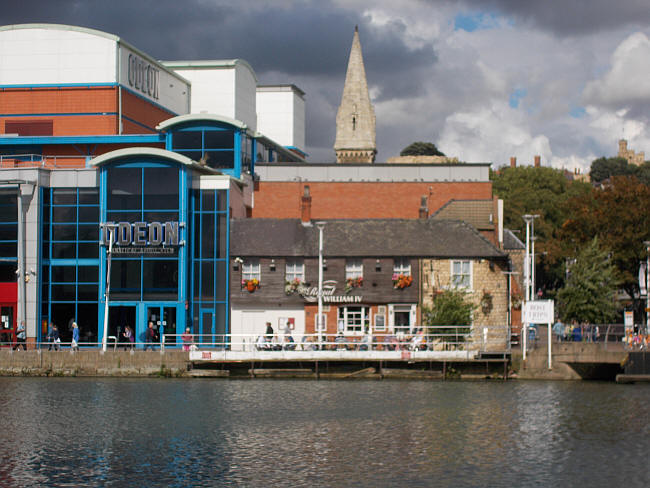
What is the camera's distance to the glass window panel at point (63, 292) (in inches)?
2153

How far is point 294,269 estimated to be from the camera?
55.0 metres

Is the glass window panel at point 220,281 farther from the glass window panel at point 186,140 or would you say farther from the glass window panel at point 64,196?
the glass window panel at point 186,140

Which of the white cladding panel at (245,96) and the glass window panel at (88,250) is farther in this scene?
the white cladding panel at (245,96)

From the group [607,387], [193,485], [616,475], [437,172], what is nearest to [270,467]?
[193,485]

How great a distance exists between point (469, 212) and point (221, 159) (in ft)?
52.3

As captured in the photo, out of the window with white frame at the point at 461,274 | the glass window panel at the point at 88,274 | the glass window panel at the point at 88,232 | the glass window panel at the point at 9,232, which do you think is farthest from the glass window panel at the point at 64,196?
the window with white frame at the point at 461,274

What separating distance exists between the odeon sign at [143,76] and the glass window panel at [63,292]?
20002mm

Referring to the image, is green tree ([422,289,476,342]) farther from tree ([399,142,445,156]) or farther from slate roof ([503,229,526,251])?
tree ([399,142,445,156])

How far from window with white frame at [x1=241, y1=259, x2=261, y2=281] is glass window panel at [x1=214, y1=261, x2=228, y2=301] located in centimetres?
111

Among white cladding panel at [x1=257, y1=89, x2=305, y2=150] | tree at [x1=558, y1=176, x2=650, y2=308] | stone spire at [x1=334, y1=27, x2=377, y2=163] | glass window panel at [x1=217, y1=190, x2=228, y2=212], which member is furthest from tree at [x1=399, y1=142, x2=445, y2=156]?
→ glass window panel at [x1=217, y1=190, x2=228, y2=212]

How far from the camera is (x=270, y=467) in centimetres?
2720

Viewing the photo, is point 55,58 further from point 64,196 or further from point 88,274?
point 88,274

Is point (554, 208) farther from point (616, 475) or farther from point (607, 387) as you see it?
point (616, 475)

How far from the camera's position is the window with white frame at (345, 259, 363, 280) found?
180 feet
